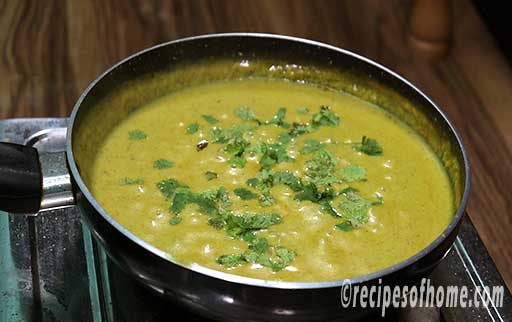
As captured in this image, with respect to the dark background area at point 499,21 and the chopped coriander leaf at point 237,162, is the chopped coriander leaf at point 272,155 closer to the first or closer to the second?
the chopped coriander leaf at point 237,162

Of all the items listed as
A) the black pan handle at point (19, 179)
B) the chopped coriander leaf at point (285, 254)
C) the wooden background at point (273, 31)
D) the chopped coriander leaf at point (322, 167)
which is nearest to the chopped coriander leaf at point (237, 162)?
the chopped coriander leaf at point (322, 167)

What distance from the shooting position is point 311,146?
128 cm

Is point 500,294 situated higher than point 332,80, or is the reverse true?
point 332,80

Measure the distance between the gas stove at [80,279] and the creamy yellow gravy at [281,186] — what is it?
0.08 m

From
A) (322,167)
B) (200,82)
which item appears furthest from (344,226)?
(200,82)

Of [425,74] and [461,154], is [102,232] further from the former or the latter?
[425,74]

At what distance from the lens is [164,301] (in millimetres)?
1065

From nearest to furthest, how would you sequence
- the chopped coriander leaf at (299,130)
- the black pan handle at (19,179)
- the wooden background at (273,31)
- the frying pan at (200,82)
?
1. the frying pan at (200,82)
2. the black pan handle at (19,179)
3. the chopped coriander leaf at (299,130)
4. the wooden background at (273,31)

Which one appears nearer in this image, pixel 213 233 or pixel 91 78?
pixel 213 233

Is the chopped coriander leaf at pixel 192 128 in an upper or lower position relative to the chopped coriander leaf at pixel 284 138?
upper

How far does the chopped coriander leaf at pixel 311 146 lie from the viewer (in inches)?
50.2

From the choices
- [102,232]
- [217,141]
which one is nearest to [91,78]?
[217,141]

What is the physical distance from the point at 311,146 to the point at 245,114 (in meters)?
0.15

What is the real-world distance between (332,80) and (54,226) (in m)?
0.57
